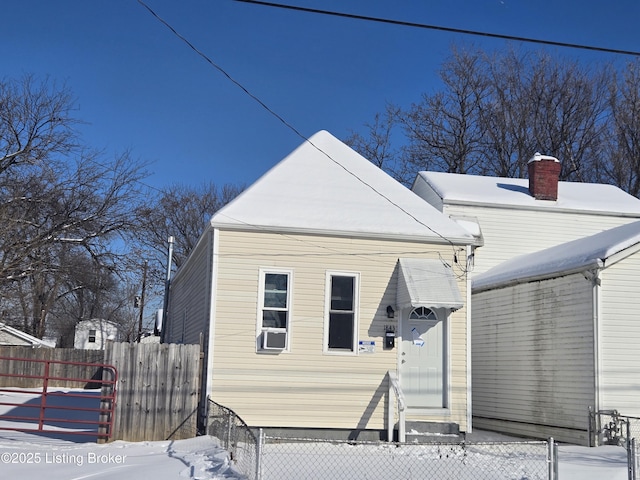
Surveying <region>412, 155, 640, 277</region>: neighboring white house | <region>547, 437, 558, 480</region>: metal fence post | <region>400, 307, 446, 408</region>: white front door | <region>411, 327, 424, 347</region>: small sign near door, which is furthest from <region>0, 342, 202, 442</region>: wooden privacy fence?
<region>412, 155, 640, 277</region>: neighboring white house

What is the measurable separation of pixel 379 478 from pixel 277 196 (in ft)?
21.5

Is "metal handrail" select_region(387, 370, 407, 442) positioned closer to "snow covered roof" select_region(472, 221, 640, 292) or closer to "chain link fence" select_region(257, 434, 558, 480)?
"chain link fence" select_region(257, 434, 558, 480)

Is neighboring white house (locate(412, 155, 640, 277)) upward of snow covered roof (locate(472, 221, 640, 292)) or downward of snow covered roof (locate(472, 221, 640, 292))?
upward

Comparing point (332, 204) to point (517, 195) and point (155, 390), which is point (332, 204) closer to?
point (155, 390)

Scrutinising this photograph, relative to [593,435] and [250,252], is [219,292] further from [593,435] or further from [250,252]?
[593,435]

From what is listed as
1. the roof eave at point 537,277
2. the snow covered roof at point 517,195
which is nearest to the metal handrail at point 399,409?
the roof eave at point 537,277

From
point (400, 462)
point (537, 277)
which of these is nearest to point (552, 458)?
point (400, 462)

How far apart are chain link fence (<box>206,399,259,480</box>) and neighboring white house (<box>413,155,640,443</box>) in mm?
7149

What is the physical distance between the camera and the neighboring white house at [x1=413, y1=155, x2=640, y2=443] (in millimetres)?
13711

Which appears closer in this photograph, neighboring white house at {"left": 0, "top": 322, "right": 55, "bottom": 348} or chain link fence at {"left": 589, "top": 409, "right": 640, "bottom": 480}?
chain link fence at {"left": 589, "top": 409, "right": 640, "bottom": 480}

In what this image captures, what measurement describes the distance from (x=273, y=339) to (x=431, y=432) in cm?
345

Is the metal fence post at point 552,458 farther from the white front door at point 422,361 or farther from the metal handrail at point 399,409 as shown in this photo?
the white front door at point 422,361

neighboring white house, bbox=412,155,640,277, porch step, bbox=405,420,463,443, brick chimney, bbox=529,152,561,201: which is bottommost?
porch step, bbox=405,420,463,443

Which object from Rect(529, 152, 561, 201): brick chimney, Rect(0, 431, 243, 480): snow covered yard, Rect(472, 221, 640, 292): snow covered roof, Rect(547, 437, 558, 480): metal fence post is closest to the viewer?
Rect(547, 437, 558, 480): metal fence post
